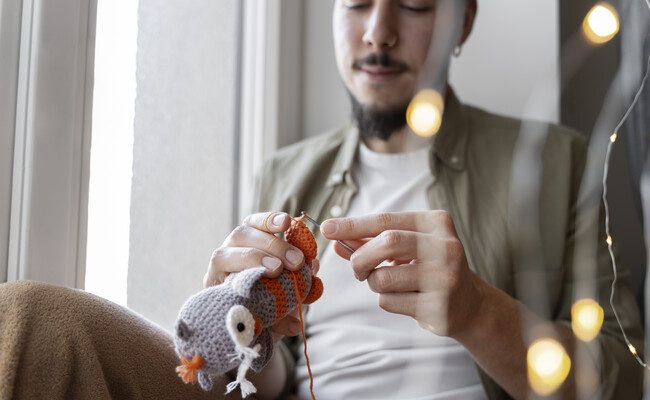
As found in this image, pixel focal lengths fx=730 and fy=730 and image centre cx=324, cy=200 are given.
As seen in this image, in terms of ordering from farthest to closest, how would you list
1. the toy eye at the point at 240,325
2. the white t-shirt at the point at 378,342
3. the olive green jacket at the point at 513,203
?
1. the white t-shirt at the point at 378,342
2. the olive green jacket at the point at 513,203
3. the toy eye at the point at 240,325

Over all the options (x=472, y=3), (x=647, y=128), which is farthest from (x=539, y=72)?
(x=647, y=128)

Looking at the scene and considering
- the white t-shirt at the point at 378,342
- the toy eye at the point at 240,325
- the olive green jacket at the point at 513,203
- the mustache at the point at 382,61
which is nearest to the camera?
the toy eye at the point at 240,325

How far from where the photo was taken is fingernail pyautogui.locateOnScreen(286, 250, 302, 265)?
51 centimetres

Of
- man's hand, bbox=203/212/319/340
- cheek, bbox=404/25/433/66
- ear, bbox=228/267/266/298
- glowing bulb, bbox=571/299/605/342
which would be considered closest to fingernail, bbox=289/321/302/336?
man's hand, bbox=203/212/319/340

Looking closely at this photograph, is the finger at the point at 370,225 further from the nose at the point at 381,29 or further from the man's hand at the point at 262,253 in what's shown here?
the nose at the point at 381,29

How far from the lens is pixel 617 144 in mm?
500

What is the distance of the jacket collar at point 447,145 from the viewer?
784 millimetres

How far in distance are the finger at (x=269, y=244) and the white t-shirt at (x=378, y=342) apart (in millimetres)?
166

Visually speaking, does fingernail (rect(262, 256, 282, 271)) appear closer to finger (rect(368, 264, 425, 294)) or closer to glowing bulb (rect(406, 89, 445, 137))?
finger (rect(368, 264, 425, 294))

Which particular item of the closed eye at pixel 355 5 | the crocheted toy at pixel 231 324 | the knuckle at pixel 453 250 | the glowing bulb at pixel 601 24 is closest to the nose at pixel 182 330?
the crocheted toy at pixel 231 324

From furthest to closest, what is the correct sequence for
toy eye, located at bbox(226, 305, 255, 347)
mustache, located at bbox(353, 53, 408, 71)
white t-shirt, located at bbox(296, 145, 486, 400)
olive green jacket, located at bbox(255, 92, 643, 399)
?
mustache, located at bbox(353, 53, 408, 71), white t-shirt, located at bbox(296, 145, 486, 400), olive green jacket, located at bbox(255, 92, 643, 399), toy eye, located at bbox(226, 305, 255, 347)

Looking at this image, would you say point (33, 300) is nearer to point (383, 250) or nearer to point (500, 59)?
point (383, 250)

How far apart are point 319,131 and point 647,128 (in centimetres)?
63

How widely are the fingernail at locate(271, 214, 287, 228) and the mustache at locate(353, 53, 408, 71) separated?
11.7 inches
